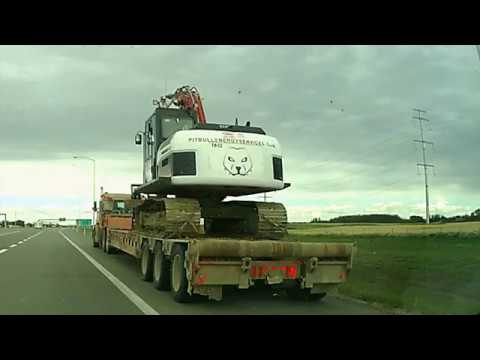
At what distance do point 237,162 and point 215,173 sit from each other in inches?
21.8

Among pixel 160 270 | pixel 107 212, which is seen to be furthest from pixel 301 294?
pixel 107 212

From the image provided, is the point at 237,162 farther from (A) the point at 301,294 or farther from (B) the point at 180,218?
(A) the point at 301,294

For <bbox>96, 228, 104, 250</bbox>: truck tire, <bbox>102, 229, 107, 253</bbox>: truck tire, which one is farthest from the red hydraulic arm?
<bbox>96, 228, 104, 250</bbox>: truck tire

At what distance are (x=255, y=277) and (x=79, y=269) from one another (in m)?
8.83

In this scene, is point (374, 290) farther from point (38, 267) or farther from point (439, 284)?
point (38, 267)

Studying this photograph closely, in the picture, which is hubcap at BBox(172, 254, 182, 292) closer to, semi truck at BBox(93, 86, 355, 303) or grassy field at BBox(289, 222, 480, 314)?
semi truck at BBox(93, 86, 355, 303)

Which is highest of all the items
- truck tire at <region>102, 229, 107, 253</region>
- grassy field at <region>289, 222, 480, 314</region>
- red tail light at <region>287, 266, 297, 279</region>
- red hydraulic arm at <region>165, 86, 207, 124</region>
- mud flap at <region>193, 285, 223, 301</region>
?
red hydraulic arm at <region>165, 86, 207, 124</region>

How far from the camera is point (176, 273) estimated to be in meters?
11.4

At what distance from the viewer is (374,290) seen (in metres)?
12.7

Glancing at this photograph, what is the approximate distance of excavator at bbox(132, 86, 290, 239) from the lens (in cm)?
1278

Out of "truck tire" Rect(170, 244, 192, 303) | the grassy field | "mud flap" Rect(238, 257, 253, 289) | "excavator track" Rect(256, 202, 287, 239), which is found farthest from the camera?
"excavator track" Rect(256, 202, 287, 239)

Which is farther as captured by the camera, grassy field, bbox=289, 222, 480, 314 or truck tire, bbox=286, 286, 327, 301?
truck tire, bbox=286, 286, 327, 301

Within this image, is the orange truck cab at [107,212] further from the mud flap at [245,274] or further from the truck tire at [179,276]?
the mud flap at [245,274]
